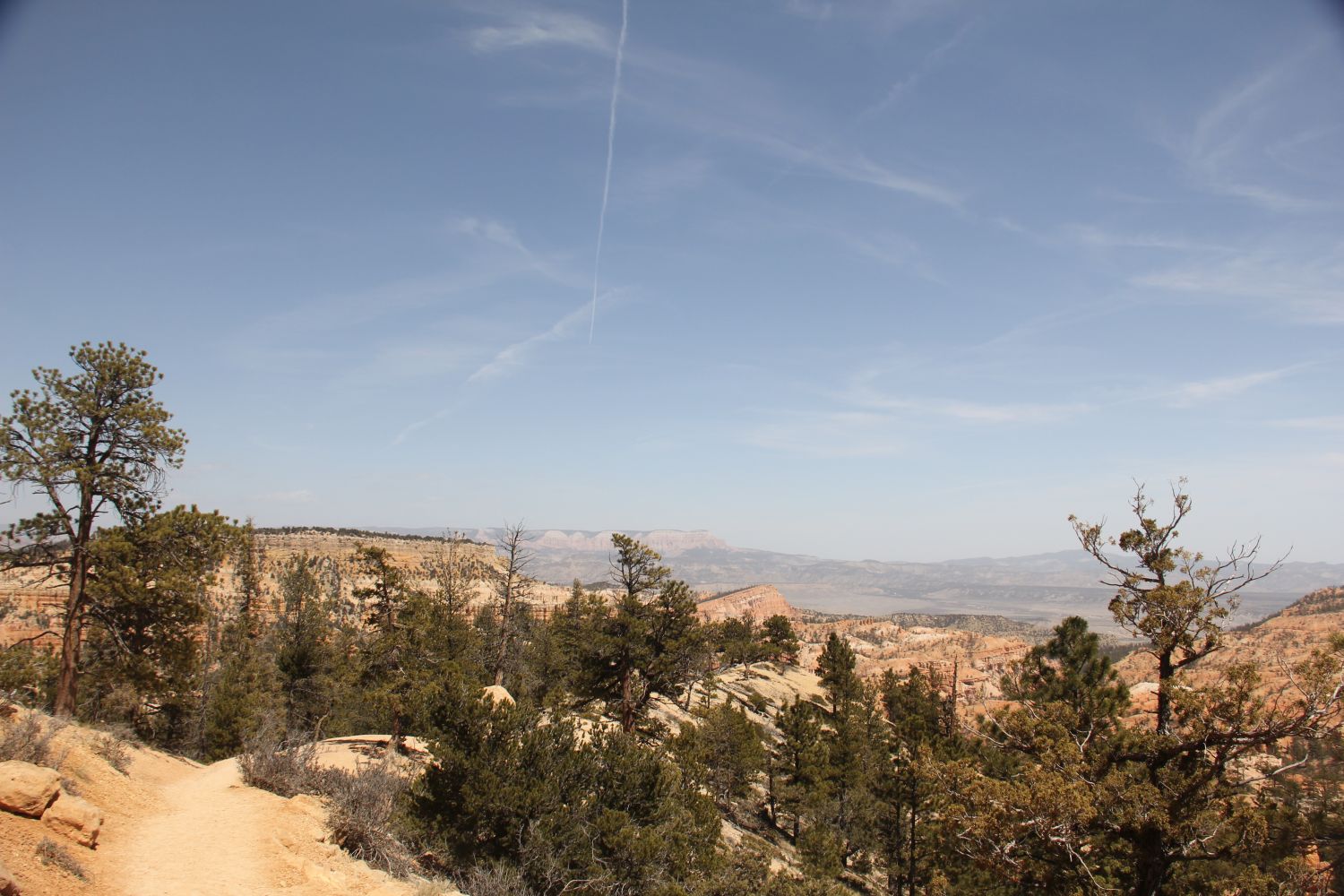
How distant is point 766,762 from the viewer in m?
38.0

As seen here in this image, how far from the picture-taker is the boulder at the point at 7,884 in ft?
23.1

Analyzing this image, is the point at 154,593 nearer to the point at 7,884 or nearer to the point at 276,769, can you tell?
the point at 276,769

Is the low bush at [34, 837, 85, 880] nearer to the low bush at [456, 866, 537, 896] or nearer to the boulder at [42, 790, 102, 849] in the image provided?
the boulder at [42, 790, 102, 849]

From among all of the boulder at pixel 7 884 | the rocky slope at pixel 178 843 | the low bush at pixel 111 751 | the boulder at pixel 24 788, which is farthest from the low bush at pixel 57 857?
the low bush at pixel 111 751

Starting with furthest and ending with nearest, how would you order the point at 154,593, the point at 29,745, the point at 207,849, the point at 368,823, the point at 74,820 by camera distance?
the point at 154,593 < the point at 368,823 < the point at 29,745 < the point at 207,849 < the point at 74,820

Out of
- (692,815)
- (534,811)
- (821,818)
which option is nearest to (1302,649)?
(821,818)

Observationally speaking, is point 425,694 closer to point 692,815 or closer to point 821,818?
point 692,815

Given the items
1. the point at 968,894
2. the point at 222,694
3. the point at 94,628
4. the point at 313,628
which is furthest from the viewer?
the point at 313,628

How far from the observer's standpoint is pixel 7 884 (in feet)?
23.4

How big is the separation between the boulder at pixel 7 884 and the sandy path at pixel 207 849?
224 cm

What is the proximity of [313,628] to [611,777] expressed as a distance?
2475 cm

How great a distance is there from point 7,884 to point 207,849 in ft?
14.3

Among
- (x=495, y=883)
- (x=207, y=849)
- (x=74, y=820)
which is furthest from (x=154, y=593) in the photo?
(x=495, y=883)

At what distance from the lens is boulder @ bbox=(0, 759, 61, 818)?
9133mm
